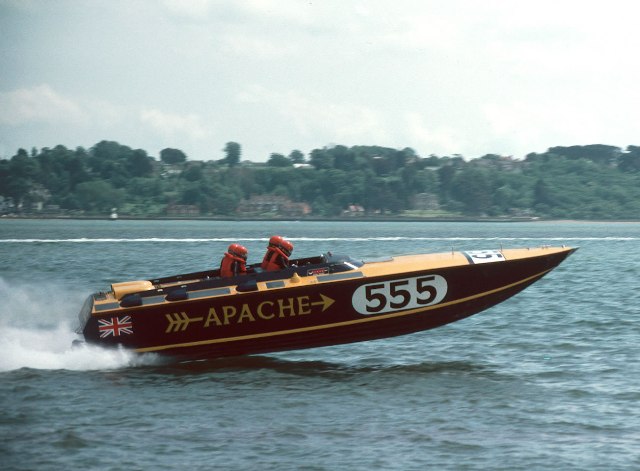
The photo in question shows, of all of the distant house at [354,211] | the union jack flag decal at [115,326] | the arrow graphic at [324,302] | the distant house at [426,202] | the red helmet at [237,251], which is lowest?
the union jack flag decal at [115,326]

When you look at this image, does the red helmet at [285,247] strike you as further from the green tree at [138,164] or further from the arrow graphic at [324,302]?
the green tree at [138,164]

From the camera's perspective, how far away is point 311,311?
48.8 ft

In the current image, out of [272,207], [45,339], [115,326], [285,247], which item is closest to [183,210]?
[272,207]

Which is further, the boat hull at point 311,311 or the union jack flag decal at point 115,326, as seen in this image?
the boat hull at point 311,311

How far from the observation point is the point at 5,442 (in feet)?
38.0

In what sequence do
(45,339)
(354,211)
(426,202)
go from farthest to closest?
(426,202), (354,211), (45,339)

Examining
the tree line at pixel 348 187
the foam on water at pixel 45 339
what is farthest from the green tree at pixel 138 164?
the foam on water at pixel 45 339

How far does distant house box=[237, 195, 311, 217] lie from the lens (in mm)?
159625

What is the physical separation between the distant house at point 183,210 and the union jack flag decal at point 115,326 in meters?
142

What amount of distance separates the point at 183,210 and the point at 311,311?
144466mm

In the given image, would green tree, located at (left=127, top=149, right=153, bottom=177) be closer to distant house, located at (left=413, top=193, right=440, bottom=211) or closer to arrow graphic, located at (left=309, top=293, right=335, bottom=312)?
distant house, located at (left=413, top=193, right=440, bottom=211)

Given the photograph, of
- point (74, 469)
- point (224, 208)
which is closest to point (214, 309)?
point (74, 469)

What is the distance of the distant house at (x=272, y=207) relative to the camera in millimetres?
159625

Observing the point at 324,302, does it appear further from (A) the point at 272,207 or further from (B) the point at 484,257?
(A) the point at 272,207
